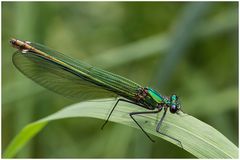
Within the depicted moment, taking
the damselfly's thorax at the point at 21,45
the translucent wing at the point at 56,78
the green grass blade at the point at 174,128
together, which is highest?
the damselfly's thorax at the point at 21,45

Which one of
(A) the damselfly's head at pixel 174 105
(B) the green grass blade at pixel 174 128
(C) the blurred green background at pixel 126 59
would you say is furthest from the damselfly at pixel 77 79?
(C) the blurred green background at pixel 126 59

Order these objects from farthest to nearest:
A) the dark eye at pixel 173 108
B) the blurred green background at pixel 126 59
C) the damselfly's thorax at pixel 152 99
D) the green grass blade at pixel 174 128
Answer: the blurred green background at pixel 126 59, the damselfly's thorax at pixel 152 99, the dark eye at pixel 173 108, the green grass blade at pixel 174 128

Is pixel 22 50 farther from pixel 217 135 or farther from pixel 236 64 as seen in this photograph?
pixel 236 64

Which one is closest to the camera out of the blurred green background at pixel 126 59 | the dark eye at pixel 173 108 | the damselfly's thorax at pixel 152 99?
the dark eye at pixel 173 108

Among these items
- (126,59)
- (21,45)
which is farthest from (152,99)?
(126,59)

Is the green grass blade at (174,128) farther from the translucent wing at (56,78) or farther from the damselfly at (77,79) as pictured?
the translucent wing at (56,78)

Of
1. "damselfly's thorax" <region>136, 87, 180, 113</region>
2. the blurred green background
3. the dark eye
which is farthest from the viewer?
the blurred green background

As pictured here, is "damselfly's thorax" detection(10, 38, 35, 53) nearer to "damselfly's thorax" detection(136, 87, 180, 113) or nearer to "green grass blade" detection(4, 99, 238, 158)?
"green grass blade" detection(4, 99, 238, 158)

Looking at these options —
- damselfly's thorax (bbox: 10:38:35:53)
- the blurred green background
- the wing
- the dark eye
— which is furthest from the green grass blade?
the blurred green background
